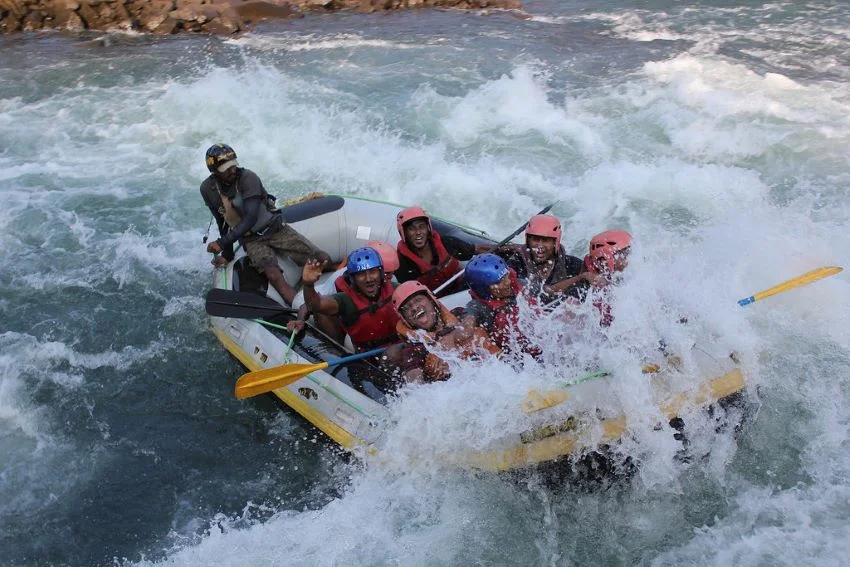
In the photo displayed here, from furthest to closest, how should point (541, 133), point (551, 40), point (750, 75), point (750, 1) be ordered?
point (750, 1)
point (551, 40)
point (750, 75)
point (541, 133)

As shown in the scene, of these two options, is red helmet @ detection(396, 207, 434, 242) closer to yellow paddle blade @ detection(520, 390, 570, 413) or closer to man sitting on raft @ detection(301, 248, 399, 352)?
man sitting on raft @ detection(301, 248, 399, 352)

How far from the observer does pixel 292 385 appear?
582 centimetres

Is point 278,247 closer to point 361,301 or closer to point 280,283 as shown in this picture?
point 280,283

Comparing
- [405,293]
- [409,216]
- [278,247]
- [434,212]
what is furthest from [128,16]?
[405,293]

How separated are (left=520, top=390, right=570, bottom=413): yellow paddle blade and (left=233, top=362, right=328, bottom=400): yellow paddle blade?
1433 mm

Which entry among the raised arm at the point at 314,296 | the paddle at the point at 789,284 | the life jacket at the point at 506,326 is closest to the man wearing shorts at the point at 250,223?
the raised arm at the point at 314,296

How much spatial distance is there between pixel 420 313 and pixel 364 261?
0.71m

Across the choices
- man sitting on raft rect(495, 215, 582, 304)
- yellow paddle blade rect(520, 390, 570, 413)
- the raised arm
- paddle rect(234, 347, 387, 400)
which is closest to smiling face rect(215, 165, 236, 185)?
the raised arm

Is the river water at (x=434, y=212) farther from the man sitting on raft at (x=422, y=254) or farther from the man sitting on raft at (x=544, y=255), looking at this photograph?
the man sitting on raft at (x=422, y=254)

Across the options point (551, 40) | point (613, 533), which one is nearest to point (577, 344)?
point (613, 533)

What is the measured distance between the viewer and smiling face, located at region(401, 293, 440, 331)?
198 inches

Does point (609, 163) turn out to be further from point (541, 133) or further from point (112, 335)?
point (112, 335)

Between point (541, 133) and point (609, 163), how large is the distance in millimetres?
1223

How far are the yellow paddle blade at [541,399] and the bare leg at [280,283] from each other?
2.42 metres
